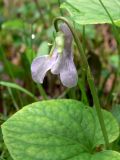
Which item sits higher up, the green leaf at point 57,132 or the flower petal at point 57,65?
the flower petal at point 57,65

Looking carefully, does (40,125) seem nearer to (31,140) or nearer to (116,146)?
(31,140)

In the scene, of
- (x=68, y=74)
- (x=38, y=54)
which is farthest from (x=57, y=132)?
(x=38, y=54)

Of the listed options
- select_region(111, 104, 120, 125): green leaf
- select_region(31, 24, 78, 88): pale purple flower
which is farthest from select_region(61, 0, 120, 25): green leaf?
select_region(111, 104, 120, 125): green leaf

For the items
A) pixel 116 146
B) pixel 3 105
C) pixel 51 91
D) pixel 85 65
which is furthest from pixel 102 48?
pixel 85 65

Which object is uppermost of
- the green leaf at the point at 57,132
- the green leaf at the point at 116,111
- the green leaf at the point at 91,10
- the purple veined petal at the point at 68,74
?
the green leaf at the point at 91,10

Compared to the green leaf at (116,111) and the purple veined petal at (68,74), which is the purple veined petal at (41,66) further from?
the green leaf at (116,111)

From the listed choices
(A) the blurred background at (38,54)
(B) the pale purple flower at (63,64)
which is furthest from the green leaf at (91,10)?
(A) the blurred background at (38,54)
